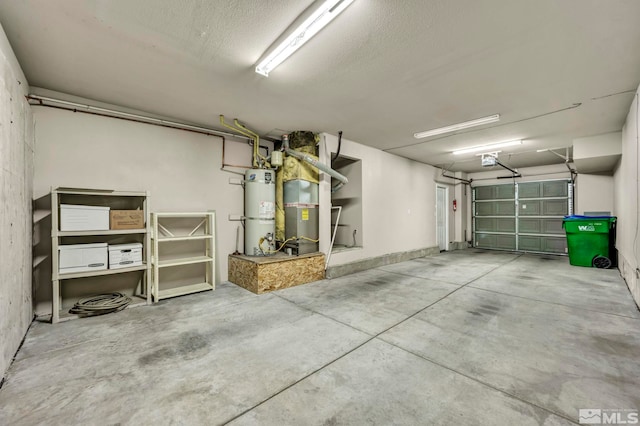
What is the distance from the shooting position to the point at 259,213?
429cm

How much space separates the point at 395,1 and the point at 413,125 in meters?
2.71

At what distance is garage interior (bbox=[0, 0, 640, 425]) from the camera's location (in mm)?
1729

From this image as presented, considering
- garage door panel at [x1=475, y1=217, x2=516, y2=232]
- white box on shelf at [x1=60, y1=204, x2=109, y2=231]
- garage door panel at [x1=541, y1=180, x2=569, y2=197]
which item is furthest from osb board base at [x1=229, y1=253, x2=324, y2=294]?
garage door panel at [x1=541, y1=180, x2=569, y2=197]

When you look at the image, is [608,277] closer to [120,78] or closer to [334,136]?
[334,136]

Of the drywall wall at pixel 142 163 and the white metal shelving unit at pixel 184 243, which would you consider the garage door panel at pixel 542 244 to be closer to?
the drywall wall at pixel 142 163

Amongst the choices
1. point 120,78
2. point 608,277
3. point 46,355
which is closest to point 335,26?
point 120,78

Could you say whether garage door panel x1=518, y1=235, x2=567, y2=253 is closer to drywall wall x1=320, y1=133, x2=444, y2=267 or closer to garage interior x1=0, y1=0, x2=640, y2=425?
garage interior x1=0, y1=0, x2=640, y2=425

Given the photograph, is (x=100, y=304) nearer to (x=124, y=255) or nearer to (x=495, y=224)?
(x=124, y=255)

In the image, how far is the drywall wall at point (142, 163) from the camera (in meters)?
3.04

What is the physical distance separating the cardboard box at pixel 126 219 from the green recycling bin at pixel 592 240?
8119 mm

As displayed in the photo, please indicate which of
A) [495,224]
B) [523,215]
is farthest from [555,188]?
[495,224]

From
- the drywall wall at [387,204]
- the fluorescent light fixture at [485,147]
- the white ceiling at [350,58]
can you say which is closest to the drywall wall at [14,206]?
the white ceiling at [350,58]

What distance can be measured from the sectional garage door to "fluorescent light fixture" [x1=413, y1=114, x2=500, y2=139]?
5233 millimetres

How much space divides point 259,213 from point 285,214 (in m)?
0.50
